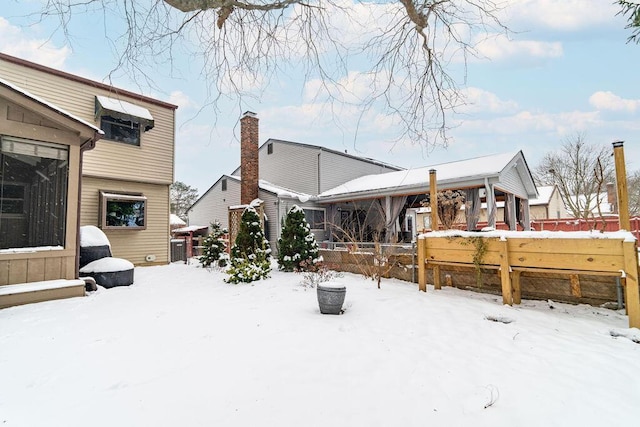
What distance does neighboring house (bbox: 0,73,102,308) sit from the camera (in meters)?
4.91

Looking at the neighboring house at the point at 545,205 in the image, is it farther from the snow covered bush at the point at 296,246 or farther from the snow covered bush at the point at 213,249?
the snow covered bush at the point at 213,249

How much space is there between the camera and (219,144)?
12.3 feet

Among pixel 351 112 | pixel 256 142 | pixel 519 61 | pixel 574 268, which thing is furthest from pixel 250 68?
pixel 256 142

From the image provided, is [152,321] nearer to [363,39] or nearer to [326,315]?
[326,315]

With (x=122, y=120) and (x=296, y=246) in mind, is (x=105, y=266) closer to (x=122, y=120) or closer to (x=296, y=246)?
(x=296, y=246)

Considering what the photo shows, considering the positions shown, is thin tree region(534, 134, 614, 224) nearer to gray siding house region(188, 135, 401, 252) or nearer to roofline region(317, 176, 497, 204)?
roofline region(317, 176, 497, 204)

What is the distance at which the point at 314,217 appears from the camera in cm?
1437

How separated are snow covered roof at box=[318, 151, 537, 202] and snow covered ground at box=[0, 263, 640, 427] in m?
Answer: 5.65

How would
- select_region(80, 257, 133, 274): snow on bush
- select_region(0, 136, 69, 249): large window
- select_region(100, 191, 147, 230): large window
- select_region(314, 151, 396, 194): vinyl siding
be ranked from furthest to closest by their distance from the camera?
1. select_region(314, 151, 396, 194): vinyl siding
2. select_region(100, 191, 147, 230): large window
3. select_region(80, 257, 133, 274): snow on bush
4. select_region(0, 136, 69, 249): large window

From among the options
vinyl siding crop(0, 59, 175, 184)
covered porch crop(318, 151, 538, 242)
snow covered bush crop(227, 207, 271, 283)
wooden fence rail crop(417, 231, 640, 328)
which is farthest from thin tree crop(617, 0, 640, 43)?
vinyl siding crop(0, 59, 175, 184)

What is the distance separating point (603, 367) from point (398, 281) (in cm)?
403

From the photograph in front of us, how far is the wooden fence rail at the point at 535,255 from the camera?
12.5 ft

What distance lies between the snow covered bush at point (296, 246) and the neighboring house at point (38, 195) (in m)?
4.39

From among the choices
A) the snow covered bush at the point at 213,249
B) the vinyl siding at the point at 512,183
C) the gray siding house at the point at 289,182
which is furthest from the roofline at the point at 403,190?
the snow covered bush at the point at 213,249
